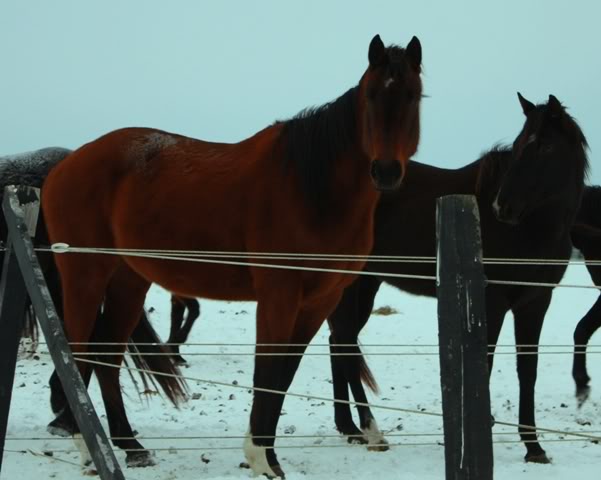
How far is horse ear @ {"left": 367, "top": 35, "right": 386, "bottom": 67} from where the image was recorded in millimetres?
4395

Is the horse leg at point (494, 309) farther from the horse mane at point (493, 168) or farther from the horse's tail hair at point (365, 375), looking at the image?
the horse's tail hair at point (365, 375)

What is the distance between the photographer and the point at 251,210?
472 centimetres

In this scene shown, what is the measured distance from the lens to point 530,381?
5641 millimetres

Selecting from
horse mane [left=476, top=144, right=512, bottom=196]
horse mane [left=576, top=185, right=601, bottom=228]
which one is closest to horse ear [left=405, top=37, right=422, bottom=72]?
horse mane [left=476, top=144, right=512, bottom=196]

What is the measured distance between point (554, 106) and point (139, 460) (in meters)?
3.40

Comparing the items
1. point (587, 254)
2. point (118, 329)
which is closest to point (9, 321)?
point (118, 329)

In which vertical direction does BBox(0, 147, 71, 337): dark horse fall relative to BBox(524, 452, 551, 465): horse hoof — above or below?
above

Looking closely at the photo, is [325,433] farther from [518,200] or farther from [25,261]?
[25,261]

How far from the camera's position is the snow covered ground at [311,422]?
5035mm

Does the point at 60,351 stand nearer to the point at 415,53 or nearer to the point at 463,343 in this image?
the point at 463,343

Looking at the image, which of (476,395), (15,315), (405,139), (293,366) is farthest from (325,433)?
(476,395)

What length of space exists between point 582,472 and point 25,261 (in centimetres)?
335

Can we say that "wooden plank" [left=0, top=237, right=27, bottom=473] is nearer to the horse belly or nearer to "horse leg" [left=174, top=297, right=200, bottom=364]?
the horse belly

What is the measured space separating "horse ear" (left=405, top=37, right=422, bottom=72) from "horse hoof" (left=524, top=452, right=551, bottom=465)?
248cm
